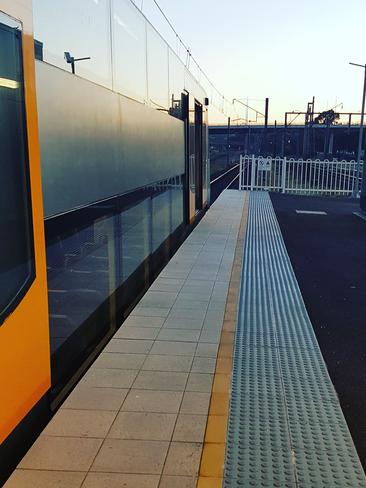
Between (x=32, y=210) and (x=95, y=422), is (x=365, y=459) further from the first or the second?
(x=32, y=210)

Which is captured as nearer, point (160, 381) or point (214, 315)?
point (160, 381)

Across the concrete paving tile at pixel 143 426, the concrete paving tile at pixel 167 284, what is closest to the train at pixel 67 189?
the concrete paving tile at pixel 167 284

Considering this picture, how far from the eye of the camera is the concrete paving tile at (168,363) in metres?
4.56

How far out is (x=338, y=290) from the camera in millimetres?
7543

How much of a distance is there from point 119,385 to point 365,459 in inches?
77.0

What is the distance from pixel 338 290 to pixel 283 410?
13.1 feet

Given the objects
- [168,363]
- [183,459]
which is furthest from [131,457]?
[168,363]

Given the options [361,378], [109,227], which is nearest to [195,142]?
[109,227]

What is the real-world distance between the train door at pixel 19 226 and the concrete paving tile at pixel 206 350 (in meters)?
1.91

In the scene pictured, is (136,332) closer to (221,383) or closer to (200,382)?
(200,382)

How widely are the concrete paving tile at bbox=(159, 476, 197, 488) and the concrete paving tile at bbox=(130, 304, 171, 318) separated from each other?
3042mm

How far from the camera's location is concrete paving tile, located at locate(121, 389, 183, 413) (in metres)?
3.82

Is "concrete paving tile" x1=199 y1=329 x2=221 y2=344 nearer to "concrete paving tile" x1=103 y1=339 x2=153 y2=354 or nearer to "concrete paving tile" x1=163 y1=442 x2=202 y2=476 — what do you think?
"concrete paving tile" x1=103 y1=339 x2=153 y2=354

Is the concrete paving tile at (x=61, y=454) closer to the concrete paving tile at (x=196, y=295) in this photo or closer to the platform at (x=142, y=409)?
the platform at (x=142, y=409)
